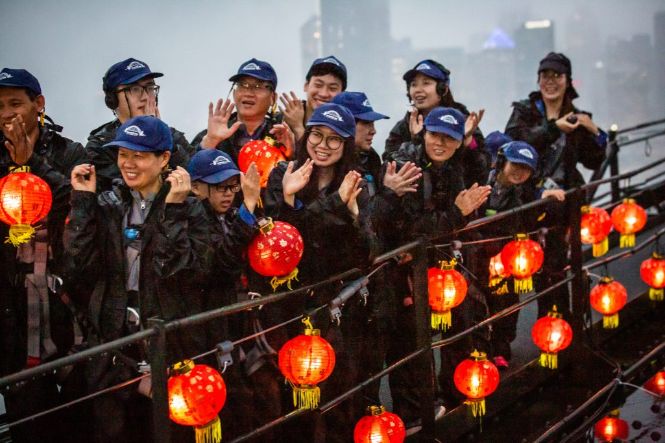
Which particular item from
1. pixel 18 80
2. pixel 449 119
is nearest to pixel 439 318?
pixel 449 119

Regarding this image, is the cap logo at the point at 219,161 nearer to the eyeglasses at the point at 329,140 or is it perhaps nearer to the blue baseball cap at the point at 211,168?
the blue baseball cap at the point at 211,168

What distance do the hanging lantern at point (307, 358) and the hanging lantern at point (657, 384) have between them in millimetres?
3056

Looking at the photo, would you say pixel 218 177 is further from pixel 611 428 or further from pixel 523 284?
pixel 611 428

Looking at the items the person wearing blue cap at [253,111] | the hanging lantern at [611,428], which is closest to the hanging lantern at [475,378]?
the hanging lantern at [611,428]

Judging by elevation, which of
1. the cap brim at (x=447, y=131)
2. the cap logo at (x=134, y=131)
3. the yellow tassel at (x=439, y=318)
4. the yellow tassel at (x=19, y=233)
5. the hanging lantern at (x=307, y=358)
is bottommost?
the yellow tassel at (x=439, y=318)

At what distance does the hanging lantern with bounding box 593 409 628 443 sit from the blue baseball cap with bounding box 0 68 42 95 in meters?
4.07

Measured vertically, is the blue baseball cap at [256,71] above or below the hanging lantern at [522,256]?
above

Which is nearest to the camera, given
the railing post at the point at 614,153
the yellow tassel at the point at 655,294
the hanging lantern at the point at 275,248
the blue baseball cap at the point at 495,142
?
the hanging lantern at the point at 275,248

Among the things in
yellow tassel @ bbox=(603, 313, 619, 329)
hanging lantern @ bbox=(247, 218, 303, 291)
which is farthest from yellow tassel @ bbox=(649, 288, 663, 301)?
hanging lantern @ bbox=(247, 218, 303, 291)

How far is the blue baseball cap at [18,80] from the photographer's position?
11.6ft

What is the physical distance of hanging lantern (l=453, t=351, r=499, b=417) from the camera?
427 centimetres

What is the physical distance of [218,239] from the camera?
3.26 meters

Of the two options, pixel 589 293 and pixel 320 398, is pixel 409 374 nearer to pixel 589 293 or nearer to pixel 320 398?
pixel 320 398

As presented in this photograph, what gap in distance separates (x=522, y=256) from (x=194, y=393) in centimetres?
265
